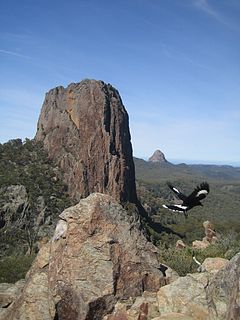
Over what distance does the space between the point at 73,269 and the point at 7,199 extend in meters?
73.8

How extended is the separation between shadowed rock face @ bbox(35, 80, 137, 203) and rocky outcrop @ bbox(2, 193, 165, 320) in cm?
8073

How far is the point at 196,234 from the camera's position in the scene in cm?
8644

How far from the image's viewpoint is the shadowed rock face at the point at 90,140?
328 feet

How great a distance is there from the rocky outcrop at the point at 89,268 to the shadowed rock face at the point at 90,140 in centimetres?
8073

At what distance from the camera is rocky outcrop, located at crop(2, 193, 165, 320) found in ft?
44.3

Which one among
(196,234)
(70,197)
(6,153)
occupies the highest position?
(6,153)

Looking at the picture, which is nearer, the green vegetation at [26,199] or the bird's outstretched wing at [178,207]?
the bird's outstretched wing at [178,207]

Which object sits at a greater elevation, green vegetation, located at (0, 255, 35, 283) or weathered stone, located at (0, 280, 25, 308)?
weathered stone, located at (0, 280, 25, 308)

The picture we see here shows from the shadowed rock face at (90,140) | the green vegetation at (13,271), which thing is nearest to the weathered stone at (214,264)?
the green vegetation at (13,271)

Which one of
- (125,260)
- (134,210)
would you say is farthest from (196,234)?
(125,260)

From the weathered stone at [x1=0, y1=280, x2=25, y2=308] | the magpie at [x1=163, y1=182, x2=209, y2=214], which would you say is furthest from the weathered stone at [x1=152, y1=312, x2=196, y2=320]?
the weathered stone at [x1=0, y1=280, x2=25, y2=308]

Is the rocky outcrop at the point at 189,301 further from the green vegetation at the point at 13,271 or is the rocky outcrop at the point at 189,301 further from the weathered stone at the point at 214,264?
the green vegetation at the point at 13,271

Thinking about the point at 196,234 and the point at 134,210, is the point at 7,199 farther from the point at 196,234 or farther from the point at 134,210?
the point at 196,234

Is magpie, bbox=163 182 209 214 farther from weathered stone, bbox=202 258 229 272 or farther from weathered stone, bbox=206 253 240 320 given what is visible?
weathered stone, bbox=202 258 229 272
